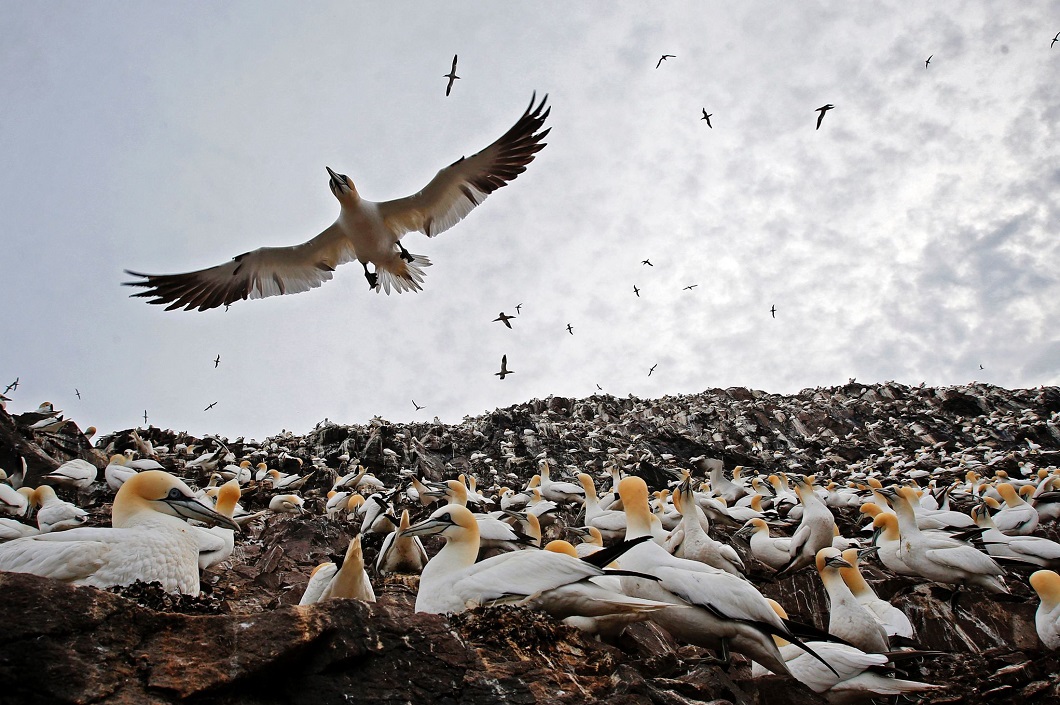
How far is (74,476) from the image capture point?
444 inches

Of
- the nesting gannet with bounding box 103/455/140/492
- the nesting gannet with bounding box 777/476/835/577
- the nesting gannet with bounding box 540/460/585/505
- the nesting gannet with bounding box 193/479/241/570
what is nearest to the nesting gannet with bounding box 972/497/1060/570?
the nesting gannet with bounding box 777/476/835/577

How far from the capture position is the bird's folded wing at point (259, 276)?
873 cm

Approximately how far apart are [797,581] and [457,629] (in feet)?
20.5

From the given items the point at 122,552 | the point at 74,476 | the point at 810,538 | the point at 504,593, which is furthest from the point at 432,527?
the point at 74,476

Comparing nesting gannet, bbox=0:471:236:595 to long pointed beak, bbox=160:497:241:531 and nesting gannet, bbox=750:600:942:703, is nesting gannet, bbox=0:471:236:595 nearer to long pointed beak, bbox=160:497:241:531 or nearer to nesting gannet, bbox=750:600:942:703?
long pointed beak, bbox=160:497:241:531

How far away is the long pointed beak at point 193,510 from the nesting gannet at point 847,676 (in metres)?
4.00

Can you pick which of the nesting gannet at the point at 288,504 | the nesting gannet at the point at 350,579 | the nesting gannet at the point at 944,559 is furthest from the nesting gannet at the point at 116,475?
the nesting gannet at the point at 944,559

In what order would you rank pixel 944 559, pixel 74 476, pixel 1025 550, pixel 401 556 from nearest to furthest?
pixel 944 559 → pixel 401 556 → pixel 1025 550 → pixel 74 476

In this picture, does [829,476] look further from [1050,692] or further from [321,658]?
[321,658]

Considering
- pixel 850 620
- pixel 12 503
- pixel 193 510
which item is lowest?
pixel 850 620

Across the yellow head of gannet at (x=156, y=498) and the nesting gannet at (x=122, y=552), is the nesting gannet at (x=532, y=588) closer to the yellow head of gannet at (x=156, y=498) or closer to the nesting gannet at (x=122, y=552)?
the nesting gannet at (x=122, y=552)

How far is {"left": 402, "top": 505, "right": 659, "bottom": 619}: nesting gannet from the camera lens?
360 centimetres

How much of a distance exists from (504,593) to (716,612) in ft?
5.38

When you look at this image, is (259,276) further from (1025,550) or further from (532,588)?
(1025,550)
